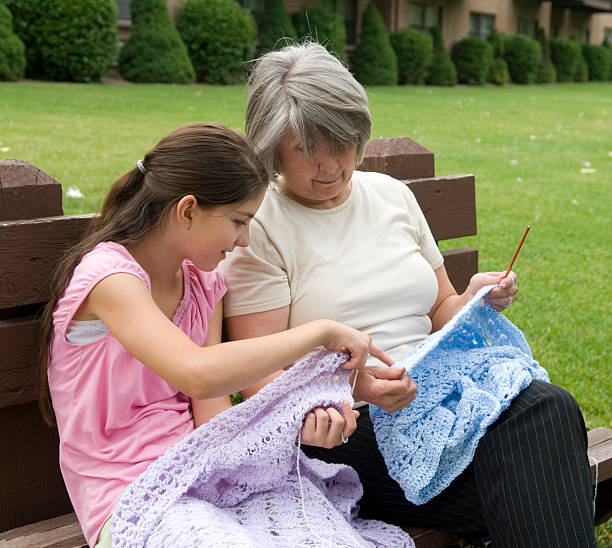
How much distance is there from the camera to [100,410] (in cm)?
184

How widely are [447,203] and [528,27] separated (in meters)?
29.5

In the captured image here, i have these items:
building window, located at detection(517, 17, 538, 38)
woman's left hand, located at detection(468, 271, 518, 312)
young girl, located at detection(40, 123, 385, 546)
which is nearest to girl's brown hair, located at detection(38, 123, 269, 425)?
young girl, located at detection(40, 123, 385, 546)

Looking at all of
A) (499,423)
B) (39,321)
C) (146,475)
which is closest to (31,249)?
(39,321)

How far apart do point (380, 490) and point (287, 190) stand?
84 centimetres

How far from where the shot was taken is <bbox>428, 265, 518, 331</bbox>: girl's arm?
90.3 inches

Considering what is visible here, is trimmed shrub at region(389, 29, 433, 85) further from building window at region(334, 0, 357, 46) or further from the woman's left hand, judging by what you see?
the woman's left hand

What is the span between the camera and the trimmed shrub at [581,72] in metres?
28.6

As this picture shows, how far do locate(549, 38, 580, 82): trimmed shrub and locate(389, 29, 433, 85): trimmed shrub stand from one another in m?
8.74

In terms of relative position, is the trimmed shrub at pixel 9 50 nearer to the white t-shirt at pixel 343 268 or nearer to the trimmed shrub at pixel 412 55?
the trimmed shrub at pixel 412 55

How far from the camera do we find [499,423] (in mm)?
1968

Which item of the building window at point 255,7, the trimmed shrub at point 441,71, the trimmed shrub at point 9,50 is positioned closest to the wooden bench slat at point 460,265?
the trimmed shrub at point 9,50

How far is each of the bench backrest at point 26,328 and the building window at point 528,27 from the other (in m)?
30.0

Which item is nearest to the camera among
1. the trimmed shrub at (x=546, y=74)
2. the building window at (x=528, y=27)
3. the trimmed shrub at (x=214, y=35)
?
the trimmed shrub at (x=214, y=35)

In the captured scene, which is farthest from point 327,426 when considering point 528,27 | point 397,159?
point 528,27
